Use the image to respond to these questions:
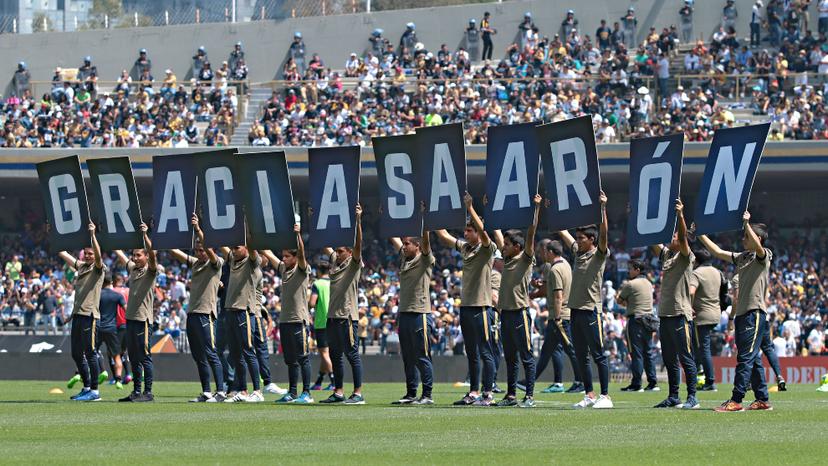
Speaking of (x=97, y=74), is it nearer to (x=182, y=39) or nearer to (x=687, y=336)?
(x=182, y=39)

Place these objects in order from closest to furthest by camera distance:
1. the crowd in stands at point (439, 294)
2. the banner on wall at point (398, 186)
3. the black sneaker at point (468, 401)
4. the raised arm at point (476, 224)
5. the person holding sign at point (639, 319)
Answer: the raised arm at point (476, 224) < the banner on wall at point (398, 186) < the black sneaker at point (468, 401) < the person holding sign at point (639, 319) < the crowd in stands at point (439, 294)

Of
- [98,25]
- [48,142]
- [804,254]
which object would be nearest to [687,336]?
[804,254]

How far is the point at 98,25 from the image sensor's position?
5316cm

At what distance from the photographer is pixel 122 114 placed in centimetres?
4244

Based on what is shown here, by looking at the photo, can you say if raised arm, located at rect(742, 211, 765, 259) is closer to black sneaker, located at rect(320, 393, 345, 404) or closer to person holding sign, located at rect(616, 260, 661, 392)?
person holding sign, located at rect(616, 260, 661, 392)

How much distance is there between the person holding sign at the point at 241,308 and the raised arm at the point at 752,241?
577cm

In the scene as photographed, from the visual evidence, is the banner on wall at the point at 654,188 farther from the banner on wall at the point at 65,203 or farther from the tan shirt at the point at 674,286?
the banner on wall at the point at 65,203

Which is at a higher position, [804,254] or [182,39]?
[182,39]

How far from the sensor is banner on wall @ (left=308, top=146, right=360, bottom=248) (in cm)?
1675

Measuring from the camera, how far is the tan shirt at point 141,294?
58.6 ft

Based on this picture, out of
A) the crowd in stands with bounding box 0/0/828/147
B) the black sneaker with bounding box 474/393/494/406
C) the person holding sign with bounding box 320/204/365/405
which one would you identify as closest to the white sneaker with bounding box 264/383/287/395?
the person holding sign with bounding box 320/204/365/405

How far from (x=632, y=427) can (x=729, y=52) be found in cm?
2935

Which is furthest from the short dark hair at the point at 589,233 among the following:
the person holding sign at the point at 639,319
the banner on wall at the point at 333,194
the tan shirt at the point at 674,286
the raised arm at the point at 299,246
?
the person holding sign at the point at 639,319

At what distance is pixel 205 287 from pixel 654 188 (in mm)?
5449
